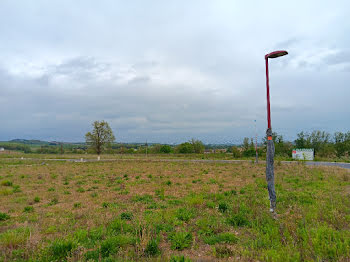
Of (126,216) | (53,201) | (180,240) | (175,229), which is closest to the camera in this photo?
(180,240)

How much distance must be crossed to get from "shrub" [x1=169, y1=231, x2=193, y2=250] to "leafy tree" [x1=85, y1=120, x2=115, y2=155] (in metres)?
45.0

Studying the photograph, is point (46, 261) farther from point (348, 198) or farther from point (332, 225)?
point (348, 198)

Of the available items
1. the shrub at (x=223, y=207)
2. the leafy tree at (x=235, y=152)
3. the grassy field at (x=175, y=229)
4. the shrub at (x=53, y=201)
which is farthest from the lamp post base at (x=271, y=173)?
the leafy tree at (x=235, y=152)

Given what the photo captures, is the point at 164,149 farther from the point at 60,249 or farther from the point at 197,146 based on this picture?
the point at 60,249

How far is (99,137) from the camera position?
46500mm

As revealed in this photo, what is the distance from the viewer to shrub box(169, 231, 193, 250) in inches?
180

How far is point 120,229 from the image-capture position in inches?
218

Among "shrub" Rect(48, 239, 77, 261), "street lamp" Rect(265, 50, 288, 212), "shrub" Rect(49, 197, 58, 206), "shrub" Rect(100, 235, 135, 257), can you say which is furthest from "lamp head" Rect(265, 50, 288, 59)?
"shrub" Rect(49, 197, 58, 206)

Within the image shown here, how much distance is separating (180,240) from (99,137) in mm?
45532

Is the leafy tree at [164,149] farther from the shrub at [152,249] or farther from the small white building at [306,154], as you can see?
the shrub at [152,249]

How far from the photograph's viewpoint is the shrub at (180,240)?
4.57 metres

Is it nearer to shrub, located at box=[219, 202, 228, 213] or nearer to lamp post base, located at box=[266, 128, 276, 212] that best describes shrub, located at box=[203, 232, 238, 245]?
lamp post base, located at box=[266, 128, 276, 212]

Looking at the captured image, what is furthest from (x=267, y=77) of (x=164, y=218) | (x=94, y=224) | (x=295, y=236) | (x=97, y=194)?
(x=97, y=194)

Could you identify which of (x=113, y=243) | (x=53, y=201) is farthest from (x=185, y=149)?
(x=113, y=243)
